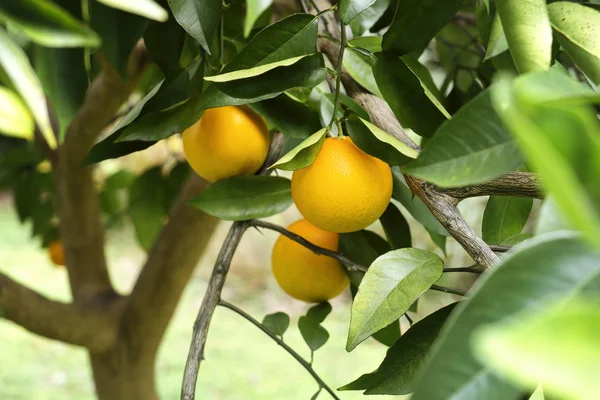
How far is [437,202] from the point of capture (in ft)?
1.19

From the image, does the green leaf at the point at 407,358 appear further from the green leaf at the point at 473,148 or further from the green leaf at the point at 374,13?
the green leaf at the point at 374,13

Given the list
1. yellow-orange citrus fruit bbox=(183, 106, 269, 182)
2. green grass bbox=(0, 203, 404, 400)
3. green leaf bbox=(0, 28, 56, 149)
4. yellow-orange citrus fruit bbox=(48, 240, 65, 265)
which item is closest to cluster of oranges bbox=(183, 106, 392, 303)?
yellow-orange citrus fruit bbox=(183, 106, 269, 182)

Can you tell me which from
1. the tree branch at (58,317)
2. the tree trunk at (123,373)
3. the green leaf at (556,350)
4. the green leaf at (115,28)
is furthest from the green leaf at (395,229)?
the tree trunk at (123,373)

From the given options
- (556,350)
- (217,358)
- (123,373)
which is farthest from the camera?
(217,358)

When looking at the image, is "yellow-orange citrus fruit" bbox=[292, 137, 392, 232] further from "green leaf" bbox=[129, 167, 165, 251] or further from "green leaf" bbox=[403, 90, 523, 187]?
"green leaf" bbox=[129, 167, 165, 251]

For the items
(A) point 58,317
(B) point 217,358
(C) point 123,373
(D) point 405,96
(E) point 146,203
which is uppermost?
(D) point 405,96

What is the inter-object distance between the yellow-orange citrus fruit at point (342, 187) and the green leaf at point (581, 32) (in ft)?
0.47

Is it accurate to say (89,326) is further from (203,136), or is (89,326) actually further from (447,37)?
(447,37)

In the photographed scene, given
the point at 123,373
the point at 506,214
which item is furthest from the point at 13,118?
the point at 123,373

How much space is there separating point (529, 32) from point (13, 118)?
274 mm

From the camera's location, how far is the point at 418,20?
1.19ft

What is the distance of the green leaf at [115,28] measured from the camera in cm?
46

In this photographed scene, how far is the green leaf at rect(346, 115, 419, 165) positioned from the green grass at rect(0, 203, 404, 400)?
1.84 meters

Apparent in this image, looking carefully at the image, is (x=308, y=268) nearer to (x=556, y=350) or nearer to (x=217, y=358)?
(x=556, y=350)
